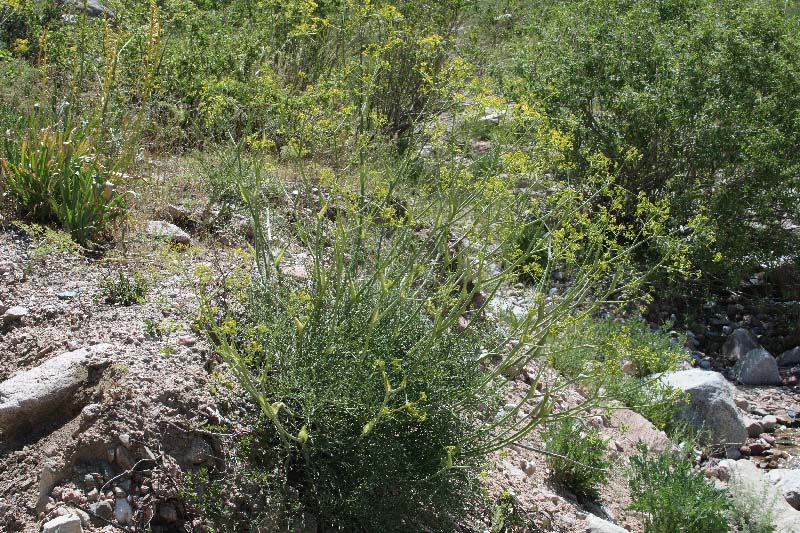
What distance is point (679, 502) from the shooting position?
4027 millimetres

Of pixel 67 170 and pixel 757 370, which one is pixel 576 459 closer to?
pixel 67 170

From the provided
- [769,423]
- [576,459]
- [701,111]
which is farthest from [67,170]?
[701,111]

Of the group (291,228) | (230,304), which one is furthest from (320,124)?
(291,228)

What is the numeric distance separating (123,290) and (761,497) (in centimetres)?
354

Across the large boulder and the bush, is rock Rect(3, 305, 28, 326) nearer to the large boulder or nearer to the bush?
the bush

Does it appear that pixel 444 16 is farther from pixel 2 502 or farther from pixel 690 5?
pixel 2 502

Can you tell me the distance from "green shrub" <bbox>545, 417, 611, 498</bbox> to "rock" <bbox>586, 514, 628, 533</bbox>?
30cm

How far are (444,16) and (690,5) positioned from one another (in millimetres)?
2412

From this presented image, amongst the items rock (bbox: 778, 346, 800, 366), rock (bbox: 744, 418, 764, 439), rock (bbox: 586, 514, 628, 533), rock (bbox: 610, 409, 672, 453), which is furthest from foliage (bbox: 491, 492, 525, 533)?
rock (bbox: 778, 346, 800, 366)

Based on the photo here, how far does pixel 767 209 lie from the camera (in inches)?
276

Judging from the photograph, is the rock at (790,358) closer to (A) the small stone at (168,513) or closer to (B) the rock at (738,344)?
(B) the rock at (738,344)

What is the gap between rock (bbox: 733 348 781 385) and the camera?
6.79 m

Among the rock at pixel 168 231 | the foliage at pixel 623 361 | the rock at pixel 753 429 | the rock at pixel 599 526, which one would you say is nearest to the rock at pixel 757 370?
the foliage at pixel 623 361

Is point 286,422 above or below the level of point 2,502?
above
